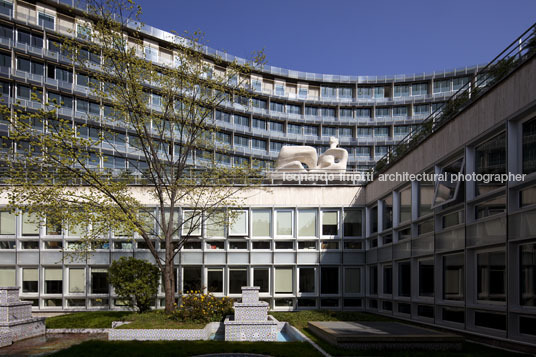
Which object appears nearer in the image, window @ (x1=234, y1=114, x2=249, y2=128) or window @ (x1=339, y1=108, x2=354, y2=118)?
window @ (x1=234, y1=114, x2=249, y2=128)

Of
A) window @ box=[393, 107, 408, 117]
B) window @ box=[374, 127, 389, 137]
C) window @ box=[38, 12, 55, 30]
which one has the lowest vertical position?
window @ box=[374, 127, 389, 137]

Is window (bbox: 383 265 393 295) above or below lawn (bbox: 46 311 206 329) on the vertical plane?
above

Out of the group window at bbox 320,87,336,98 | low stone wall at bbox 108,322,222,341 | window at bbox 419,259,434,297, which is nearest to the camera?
low stone wall at bbox 108,322,222,341

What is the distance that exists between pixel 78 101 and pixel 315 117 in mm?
33474

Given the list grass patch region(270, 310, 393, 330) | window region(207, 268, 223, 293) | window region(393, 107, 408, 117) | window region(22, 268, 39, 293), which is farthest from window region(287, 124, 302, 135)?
grass patch region(270, 310, 393, 330)

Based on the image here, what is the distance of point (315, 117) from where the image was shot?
2758 inches

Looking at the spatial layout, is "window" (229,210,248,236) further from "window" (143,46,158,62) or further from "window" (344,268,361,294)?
"window" (143,46,158,62)

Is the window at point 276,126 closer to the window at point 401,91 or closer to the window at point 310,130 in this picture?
the window at point 310,130

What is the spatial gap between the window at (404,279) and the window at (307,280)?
232 inches

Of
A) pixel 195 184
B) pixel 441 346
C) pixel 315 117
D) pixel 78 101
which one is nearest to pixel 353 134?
pixel 315 117

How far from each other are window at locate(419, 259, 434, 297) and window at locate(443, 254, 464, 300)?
943mm

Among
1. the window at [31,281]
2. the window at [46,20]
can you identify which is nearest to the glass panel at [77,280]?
the window at [31,281]

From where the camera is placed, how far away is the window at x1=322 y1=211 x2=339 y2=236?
2380 cm

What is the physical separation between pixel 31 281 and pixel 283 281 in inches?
497
